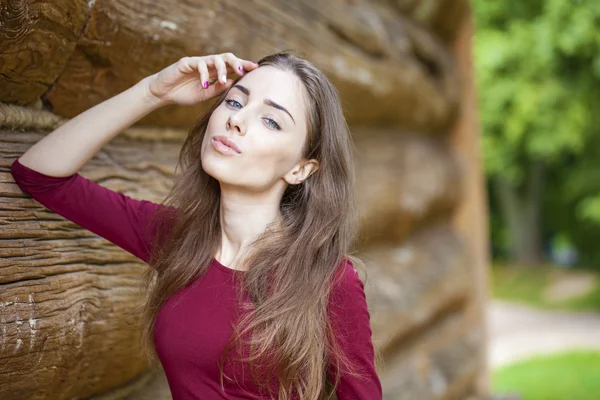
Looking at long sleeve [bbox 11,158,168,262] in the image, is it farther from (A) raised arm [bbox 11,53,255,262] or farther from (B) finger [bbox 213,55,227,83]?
(B) finger [bbox 213,55,227,83]

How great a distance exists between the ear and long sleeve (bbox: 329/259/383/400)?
0.27 meters

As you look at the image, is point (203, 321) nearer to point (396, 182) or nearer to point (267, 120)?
point (267, 120)

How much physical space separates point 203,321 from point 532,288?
1419 centimetres

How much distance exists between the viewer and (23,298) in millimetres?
1622

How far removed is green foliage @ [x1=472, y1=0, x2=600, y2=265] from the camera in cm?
1009

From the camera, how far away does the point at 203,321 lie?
1727 mm

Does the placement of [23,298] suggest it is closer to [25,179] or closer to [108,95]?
[25,179]

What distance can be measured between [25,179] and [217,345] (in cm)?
56

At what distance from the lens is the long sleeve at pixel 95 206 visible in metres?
1.71

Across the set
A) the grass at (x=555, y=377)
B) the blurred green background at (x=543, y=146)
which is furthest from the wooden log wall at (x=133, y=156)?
the grass at (x=555, y=377)

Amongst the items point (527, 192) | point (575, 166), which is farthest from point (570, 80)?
point (527, 192)

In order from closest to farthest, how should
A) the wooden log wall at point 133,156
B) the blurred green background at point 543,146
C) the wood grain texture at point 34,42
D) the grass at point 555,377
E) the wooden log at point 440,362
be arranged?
1. the wood grain texture at point 34,42
2. the wooden log wall at point 133,156
3. the wooden log at point 440,362
4. the grass at point 555,377
5. the blurred green background at point 543,146

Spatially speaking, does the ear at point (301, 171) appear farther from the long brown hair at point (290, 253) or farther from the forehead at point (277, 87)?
the forehead at point (277, 87)

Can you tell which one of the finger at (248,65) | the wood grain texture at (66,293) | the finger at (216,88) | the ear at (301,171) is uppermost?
the finger at (248,65)
